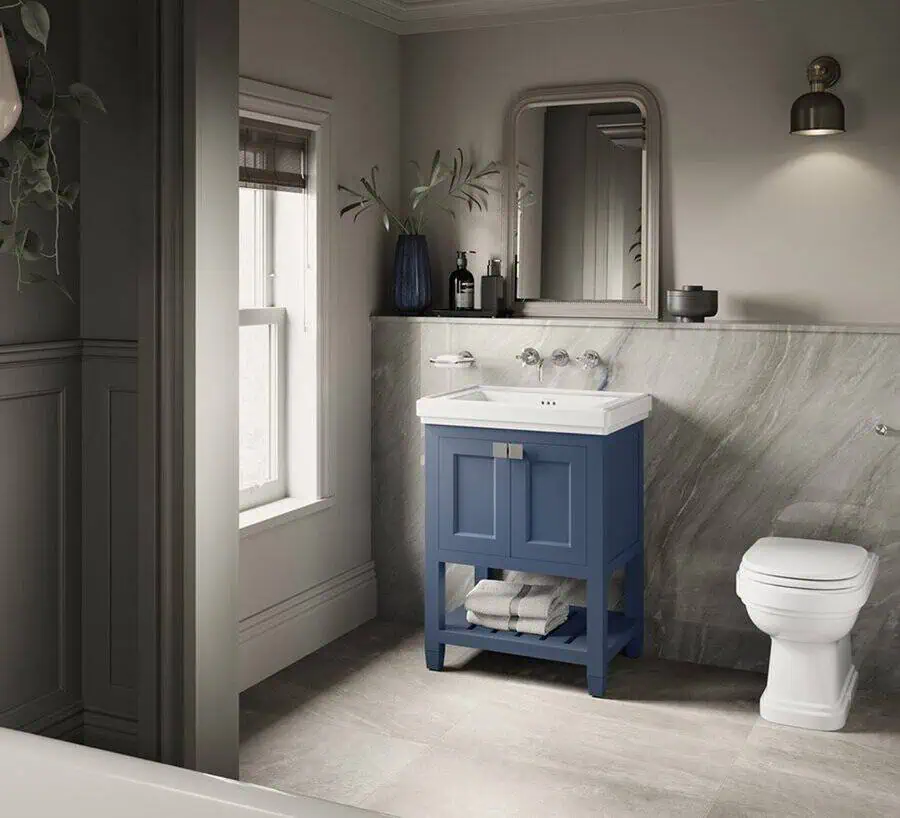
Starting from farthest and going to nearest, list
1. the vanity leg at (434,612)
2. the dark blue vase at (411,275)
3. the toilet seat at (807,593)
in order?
the dark blue vase at (411,275) < the vanity leg at (434,612) < the toilet seat at (807,593)

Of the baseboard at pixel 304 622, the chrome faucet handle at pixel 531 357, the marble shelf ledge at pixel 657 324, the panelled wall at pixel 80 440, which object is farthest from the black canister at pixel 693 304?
the panelled wall at pixel 80 440

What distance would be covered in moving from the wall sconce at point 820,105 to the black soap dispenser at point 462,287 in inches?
55.4

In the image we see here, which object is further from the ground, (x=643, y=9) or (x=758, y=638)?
(x=643, y=9)

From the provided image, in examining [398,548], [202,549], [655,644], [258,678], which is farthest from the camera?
[398,548]

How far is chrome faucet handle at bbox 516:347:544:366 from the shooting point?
455 cm

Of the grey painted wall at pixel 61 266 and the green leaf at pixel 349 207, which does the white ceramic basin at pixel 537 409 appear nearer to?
the green leaf at pixel 349 207

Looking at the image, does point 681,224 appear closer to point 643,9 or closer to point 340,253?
point 643,9

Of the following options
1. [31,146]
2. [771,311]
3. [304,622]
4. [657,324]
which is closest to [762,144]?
[771,311]

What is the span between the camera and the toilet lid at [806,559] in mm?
3670

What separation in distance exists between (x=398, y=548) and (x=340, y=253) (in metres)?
1.27

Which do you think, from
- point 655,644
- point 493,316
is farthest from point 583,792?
point 493,316

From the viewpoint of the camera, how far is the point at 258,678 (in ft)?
13.6

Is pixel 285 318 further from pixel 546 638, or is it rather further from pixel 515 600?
pixel 546 638

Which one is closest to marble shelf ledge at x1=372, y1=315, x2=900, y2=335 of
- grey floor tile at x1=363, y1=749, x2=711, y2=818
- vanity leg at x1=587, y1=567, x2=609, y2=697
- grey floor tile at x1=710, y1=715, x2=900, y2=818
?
vanity leg at x1=587, y1=567, x2=609, y2=697
